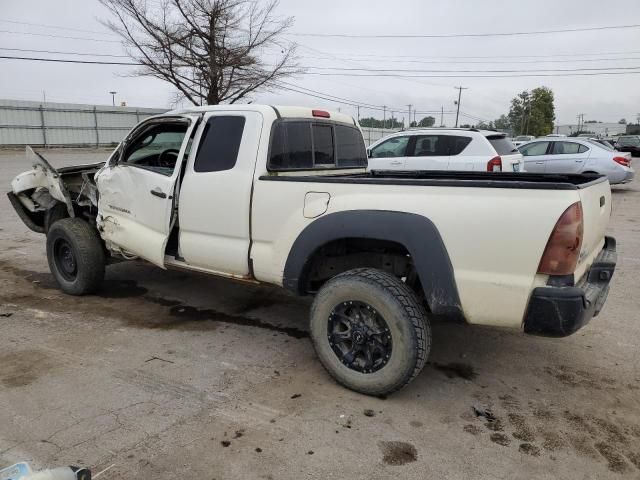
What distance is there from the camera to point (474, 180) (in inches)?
135

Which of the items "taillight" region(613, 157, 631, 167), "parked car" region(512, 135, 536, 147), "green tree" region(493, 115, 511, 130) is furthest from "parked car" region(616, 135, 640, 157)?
"green tree" region(493, 115, 511, 130)

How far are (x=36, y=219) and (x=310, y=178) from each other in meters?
4.09

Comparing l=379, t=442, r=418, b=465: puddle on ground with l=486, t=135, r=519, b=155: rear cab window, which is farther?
l=486, t=135, r=519, b=155: rear cab window

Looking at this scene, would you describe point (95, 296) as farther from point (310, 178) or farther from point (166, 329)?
point (310, 178)

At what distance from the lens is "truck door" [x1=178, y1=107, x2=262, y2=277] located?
3.85 meters

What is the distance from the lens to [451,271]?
297 cm

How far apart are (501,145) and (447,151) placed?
3.48 feet

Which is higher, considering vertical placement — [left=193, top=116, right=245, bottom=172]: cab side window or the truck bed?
[left=193, top=116, right=245, bottom=172]: cab side window

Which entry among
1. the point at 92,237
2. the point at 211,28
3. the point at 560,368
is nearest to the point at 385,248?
the point at 560,368

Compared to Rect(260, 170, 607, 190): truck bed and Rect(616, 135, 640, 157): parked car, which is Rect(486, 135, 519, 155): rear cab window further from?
Rect(616, 135, 640, 157): parked car

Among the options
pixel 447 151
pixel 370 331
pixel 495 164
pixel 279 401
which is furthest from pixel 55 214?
pixel 495 164

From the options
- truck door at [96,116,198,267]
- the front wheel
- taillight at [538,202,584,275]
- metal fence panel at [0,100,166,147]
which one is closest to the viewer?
taillight at [538,202,584,275]

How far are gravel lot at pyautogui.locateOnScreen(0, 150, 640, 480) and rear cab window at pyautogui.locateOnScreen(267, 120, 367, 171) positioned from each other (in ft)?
4.77

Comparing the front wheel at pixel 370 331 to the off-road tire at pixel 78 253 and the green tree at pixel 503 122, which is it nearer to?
the off-road tire at pixel 78 253
